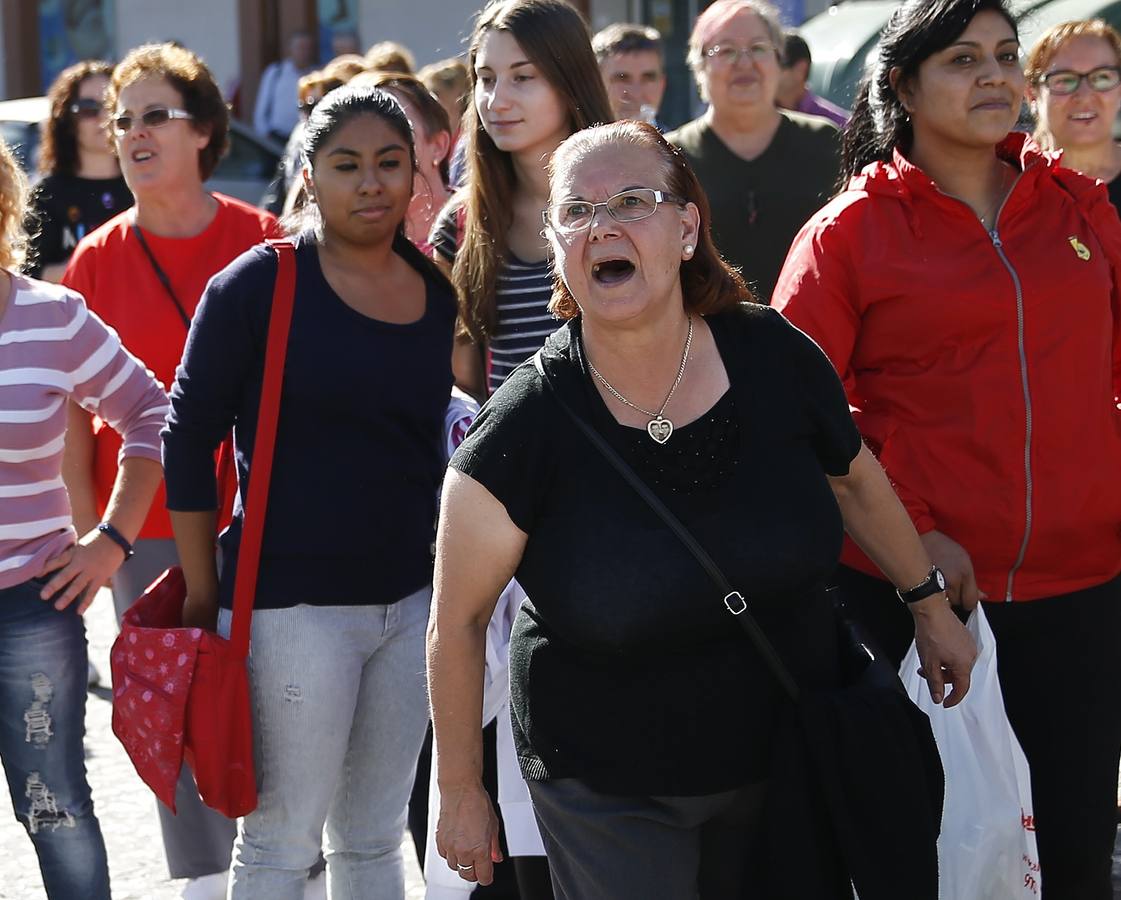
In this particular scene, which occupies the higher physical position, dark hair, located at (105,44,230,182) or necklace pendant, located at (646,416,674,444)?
dark hair, located at (105,44,230,182)

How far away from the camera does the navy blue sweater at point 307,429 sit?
3.42m

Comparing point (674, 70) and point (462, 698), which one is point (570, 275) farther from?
point (674, 70)

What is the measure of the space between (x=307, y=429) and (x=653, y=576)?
1.05m

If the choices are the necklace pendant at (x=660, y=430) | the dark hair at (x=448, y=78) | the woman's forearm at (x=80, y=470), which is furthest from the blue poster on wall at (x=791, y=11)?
the necklace pendant at (x=660, y=430)

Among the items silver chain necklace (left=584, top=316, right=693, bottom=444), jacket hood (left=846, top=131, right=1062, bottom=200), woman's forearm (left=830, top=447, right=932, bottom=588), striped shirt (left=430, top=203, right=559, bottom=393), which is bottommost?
woman's forearm (left=830, top=447, right=932, bottom=588)

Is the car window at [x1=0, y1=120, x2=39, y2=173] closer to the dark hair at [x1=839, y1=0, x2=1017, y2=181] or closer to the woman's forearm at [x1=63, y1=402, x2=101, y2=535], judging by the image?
the woman's forearm at [x1=63, y1=402, x2=101, y2=535]

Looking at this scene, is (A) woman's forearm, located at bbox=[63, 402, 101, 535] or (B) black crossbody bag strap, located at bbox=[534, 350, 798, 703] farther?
(A) woman's forearm, located at bbox=[63, 402, 101, 535]

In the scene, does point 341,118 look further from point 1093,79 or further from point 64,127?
point 64,127

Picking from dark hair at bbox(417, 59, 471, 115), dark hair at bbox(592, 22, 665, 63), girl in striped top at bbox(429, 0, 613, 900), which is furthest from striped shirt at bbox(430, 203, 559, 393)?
dark hair at bbox(417, 59, 471, 115)

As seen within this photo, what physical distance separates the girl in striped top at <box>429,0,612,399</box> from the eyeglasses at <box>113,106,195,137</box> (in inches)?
41.7

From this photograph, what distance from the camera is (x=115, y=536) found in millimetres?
3873

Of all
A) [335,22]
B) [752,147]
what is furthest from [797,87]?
[335,22]

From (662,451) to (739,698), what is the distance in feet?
1.33

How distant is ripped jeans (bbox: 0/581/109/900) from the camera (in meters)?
3.64
